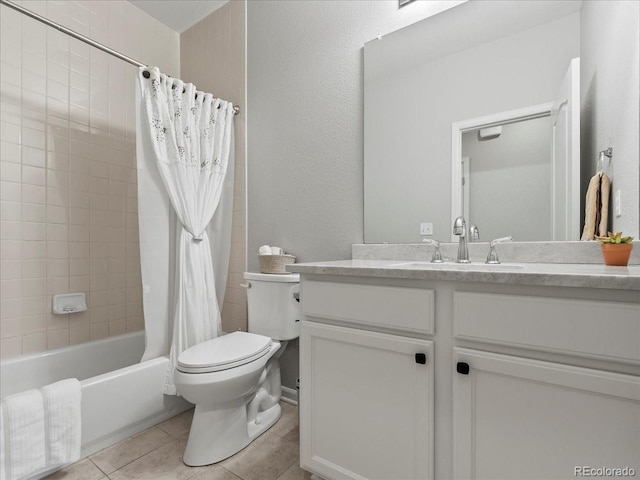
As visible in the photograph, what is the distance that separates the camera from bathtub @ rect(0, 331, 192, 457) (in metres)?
1.42

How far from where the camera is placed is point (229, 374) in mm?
1342

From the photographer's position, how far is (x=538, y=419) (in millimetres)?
792

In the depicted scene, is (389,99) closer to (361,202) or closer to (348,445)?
(361,202)

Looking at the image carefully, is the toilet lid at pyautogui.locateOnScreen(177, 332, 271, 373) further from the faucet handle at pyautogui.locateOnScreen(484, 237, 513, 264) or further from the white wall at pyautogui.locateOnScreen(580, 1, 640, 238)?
the white wall at pyautogui.locateOnScreen(580, 1, 640, 238)

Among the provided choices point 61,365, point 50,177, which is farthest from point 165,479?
point 50,177

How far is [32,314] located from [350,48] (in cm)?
232

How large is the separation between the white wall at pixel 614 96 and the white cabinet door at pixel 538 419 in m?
0.65

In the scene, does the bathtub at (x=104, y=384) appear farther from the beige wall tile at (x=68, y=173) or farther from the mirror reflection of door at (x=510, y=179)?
the mirror reflection of door at (x=510, y=179)

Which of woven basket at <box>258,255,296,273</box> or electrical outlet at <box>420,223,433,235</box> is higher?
electrical outlet at <box>420,223,433,235</box>

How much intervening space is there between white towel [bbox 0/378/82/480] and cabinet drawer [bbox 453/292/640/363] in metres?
1.52

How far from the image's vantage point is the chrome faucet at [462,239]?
1284 mm

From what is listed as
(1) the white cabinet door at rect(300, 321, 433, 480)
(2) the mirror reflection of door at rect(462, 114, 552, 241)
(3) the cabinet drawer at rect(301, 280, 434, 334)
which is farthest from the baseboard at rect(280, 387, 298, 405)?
(2) the mirror reflection of door at rect(462, 114, 552, 241)

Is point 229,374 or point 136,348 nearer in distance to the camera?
point 229,374

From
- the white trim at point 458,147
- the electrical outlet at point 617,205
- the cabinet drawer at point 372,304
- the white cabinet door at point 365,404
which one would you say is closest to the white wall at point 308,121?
the white trim at point 458,147
